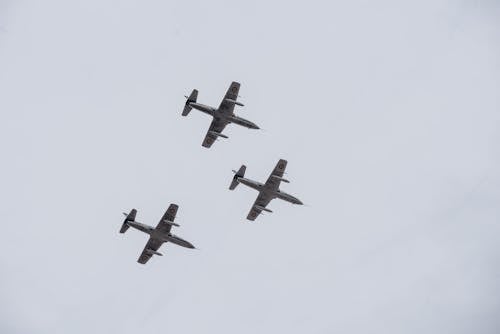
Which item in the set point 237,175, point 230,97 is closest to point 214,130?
point 230,97

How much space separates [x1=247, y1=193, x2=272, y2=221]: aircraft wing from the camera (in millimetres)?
137363

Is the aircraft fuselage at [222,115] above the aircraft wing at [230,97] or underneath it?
underneath

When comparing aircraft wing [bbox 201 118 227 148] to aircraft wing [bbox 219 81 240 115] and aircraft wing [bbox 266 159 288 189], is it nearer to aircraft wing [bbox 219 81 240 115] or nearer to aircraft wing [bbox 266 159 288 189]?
aircraft wing [bbox 219 81 240 115]

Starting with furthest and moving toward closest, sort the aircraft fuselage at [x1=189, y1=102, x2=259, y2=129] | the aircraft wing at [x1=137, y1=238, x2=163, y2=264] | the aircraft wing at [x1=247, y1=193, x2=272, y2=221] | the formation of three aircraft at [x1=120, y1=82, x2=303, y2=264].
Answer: the aircraft wing at [x1=247, y1=193, x2=272, y2=221] < the aircraft fuselage at [x1=189, y1=102, x2=259, y2=129] < the aircraft wing at [x1=137, y1=238, x2=163, y2=264] < the formation of three aircraft at [x1=120, y1=82, x2=303, y2=264]

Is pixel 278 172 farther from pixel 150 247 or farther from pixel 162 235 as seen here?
pixel 150 247

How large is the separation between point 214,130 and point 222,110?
267 inches

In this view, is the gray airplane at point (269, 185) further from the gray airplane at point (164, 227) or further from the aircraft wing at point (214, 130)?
the gray airplane at point (164, 227)

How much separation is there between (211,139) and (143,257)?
24511mm

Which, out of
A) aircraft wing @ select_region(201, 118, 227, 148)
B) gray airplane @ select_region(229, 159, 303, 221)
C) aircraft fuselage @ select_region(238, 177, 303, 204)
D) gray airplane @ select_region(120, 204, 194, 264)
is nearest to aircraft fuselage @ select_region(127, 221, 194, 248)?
gray airplane @ select_region(120, 204, 194, 264)

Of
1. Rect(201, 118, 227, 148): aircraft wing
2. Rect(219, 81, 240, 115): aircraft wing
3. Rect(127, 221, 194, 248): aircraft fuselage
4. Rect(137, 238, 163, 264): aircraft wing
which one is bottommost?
Rect(137, 238, 163, 264): aircraft wing

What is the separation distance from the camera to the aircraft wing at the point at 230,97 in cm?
12875

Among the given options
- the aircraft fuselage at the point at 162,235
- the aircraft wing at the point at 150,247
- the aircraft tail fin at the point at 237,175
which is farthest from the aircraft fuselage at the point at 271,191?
the aircraft wing at the point at 150,247

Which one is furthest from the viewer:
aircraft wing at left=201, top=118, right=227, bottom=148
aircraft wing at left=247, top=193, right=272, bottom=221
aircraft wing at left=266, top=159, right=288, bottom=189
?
aircraft wing at left=247, top=193, right=272, bottom=221

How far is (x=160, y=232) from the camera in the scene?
12706 cm
